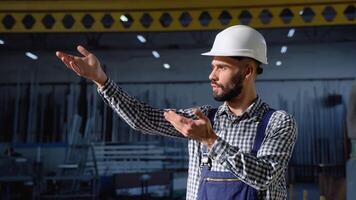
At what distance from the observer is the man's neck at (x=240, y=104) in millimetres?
1806

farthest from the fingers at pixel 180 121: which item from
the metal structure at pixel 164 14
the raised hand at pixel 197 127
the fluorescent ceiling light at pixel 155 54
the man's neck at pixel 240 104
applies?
the fluorescent ceiling light at pixel 155 54

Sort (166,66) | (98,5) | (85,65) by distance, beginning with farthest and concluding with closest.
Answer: (166,66), (98,5), (85,65)

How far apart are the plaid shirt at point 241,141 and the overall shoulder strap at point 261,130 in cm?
2

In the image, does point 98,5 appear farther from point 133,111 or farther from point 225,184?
point 225,184

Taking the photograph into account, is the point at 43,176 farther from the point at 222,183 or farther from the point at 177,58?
the point at 222,183

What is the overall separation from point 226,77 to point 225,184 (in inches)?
15.0

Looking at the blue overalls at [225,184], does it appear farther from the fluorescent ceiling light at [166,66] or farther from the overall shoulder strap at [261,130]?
the fluorescent ceiling light at [166,66]

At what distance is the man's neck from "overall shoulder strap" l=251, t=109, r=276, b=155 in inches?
3.3

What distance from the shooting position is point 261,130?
170 centimetres

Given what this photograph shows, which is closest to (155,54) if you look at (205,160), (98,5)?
(98,5)

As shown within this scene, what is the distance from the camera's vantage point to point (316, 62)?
744cm

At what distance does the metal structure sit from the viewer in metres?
5.94

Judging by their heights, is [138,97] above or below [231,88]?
above

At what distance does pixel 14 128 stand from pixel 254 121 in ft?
22.7
